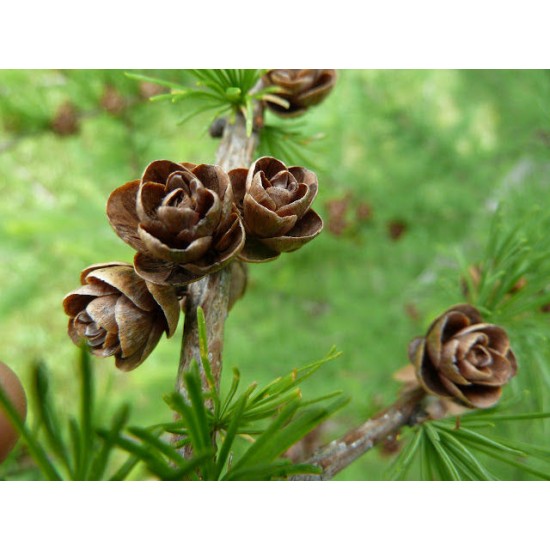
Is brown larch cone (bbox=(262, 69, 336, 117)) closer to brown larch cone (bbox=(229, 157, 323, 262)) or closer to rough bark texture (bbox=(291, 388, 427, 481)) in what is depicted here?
brown larch cone (bbox=(229, 157, 323, 262))

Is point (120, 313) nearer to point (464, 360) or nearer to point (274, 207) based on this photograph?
point (274, 207)

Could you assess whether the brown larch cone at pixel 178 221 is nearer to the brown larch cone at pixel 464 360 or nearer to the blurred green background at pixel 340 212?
the brown larch cone at pixel 464 360

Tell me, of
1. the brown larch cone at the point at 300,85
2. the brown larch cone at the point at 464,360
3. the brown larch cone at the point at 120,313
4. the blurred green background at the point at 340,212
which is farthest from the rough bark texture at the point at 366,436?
the blurred green background at the point at 340,212

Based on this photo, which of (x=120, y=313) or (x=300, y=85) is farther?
(x=300, y=85)

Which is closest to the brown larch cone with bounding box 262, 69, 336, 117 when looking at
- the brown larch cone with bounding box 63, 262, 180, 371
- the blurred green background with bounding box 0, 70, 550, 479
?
the brown larch cone with bounding box 63, 262, 180, 371

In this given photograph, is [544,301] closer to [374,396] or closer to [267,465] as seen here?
[267,465]

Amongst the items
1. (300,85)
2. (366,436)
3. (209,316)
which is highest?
(300,85)

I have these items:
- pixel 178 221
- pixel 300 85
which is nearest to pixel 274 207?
pixel 178 221
